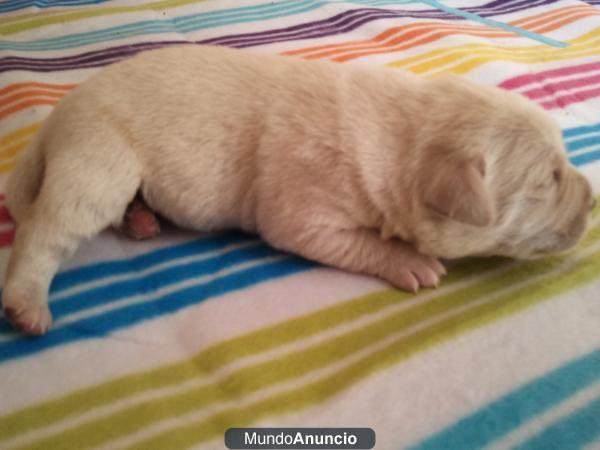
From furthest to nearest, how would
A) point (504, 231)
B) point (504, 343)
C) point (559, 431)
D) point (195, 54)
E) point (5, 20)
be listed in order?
point (5, 20) → point (195, 54) → point (504, 231) → point (504, 343) → point (559, 431)

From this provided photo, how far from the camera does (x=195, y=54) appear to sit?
1849mm

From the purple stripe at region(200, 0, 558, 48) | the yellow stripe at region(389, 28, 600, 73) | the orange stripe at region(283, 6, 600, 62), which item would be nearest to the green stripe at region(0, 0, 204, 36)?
the purple stripe at region(200, 0, 558, 48)

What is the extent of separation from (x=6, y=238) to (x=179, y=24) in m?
→ 1.99

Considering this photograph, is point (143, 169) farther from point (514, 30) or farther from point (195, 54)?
point (514, 30)

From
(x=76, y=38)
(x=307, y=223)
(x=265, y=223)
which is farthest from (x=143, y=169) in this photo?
(x=76, y=38)

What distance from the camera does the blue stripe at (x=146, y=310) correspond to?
4.96ft

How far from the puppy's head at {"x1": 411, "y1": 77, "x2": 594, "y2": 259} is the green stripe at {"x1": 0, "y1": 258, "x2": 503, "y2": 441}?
0.18 meters

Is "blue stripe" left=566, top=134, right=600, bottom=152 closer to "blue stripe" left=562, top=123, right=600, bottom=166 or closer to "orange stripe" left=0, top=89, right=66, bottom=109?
"blue stripe" left=562, top=123, right=600, bottom=166

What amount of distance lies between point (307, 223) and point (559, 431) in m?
0.92

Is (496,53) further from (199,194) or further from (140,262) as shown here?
(140,262)

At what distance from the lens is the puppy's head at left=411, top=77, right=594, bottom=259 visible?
1487 millimetres

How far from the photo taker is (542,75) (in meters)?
2.77

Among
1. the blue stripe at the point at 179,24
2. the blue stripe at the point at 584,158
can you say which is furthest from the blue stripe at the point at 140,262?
the blue stripe at the point at 179,24

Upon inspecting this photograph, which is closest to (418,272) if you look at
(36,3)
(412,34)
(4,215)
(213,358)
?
(213,358)
